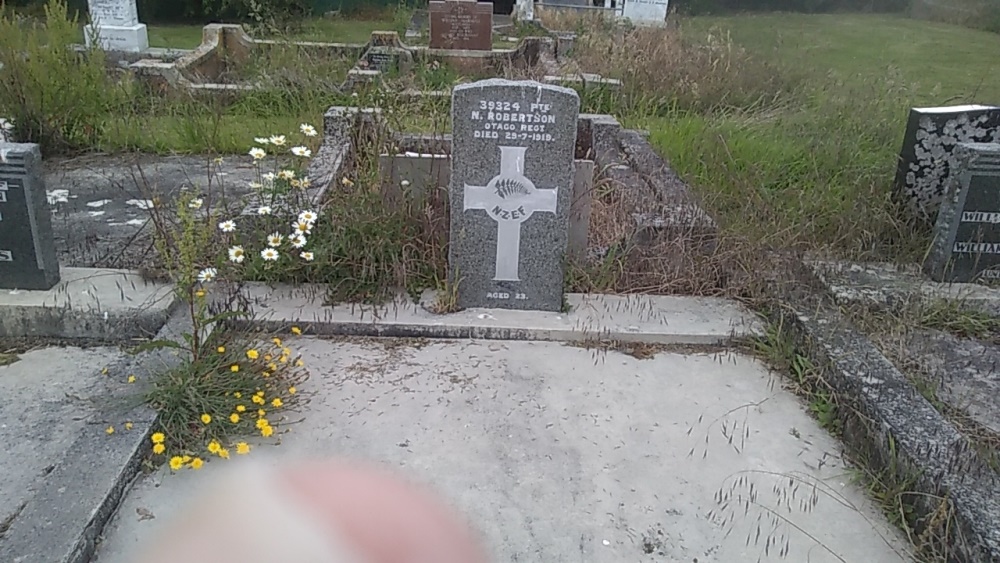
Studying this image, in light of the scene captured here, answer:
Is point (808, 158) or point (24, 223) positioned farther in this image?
point (808, 158)

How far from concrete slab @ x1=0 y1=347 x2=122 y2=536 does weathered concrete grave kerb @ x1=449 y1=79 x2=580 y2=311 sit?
57.2 inches

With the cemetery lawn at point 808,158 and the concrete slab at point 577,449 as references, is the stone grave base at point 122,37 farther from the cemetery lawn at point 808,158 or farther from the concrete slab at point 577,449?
the concrete slab at point 577,449

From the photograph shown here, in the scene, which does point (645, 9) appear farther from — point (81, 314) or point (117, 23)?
point (81, 314)

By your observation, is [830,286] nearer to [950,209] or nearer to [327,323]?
[950,209]

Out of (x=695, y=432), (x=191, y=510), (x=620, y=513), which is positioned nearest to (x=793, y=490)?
(x=695, y=432)

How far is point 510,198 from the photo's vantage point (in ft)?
10.7

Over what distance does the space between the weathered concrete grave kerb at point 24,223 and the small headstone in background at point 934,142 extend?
421 centimetres

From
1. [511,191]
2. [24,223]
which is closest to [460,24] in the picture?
[511,191]

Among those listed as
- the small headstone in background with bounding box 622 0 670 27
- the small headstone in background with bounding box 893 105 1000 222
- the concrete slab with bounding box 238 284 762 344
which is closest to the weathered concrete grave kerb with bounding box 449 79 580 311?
the concrete slab with bounding box 238 284 762 344

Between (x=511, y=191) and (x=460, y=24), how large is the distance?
8.21m

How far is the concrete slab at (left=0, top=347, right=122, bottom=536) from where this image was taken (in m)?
2.38

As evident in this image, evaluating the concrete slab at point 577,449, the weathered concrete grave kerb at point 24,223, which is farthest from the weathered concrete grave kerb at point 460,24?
the concrete slab at point 577,449

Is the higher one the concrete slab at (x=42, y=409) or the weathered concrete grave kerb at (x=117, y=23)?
the weathered concrete grave kerb at (x=117, y=23)

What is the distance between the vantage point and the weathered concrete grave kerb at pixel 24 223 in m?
3.09
